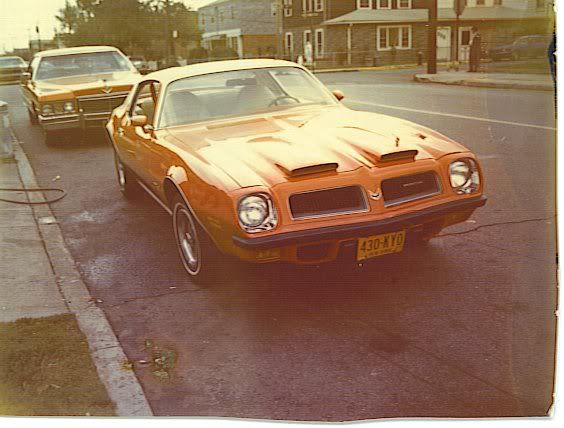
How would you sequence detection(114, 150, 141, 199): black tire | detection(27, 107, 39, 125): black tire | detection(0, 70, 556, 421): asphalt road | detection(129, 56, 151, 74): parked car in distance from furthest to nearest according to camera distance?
detection(114, 150, 141, 199): black tire → detection(27, 107, 39, 125): black tire → detection(129, 56, 151, 74): parked car in distance → detection(0, 70, 556, 421): asphalt road

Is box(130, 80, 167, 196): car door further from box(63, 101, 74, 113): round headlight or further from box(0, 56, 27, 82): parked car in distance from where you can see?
box(0, 56, 27, 82): parked car in distance

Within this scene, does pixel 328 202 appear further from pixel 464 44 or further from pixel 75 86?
pixel 75 86

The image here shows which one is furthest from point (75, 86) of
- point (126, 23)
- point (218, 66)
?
point (218, 66)

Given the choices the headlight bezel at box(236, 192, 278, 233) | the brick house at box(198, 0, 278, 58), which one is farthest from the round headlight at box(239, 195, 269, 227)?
the brick house at box(198, 0, 278, 58)

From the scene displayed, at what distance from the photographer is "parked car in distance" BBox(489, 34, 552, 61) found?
2.05 meters

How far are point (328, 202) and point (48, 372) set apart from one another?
2.95 feet

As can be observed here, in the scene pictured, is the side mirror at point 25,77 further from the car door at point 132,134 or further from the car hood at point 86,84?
the car door at point 132,134

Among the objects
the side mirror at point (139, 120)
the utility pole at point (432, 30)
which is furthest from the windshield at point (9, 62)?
the utility pole at point (432, 30)

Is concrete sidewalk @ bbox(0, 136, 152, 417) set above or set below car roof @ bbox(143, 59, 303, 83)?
below

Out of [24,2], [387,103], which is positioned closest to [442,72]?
[387,103]

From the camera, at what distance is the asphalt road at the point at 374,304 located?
1.99 m

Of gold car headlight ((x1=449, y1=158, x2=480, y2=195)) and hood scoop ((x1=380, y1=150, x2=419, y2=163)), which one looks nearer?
hood scoop ((x1=380, y1=150, x2=419, y2=163))

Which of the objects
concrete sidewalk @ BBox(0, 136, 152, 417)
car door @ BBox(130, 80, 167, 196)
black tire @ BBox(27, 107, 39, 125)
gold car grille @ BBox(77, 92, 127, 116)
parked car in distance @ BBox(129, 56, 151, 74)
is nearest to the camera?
concrete sidewalk @ BBox(0, 136, 152, 417)

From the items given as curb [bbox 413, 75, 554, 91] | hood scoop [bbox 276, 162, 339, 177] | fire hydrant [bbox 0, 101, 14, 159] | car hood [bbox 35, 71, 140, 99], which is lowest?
hood scoop [bbox 276, 162, 339, 177]
